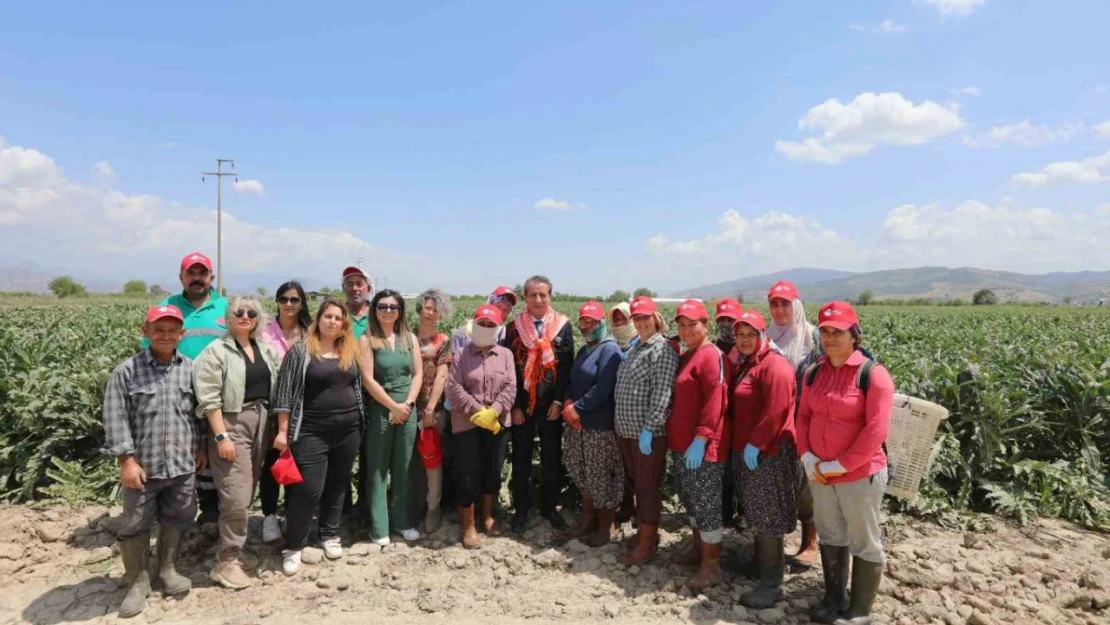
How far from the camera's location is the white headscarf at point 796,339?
445 centimetres

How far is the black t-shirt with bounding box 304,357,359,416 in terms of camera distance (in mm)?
4328

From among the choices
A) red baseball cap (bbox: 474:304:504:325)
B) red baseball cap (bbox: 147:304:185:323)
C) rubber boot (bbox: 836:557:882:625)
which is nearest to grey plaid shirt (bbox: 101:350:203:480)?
red baseball cap (bbox: 147:304:185:323)

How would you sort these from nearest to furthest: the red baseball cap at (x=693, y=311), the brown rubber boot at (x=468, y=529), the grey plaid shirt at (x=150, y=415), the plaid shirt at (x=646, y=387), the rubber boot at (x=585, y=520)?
the grey plaid shirt at (x=150, y=415) → the red baseball cap at (x=693, y=311) → the plaid shirt at (x=646, y=387) → the brown rubber boot at (x=468, y=529) → the rubber boot at (x=585, y=520)

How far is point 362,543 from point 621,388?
→ 2525 mm

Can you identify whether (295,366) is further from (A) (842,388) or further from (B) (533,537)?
(A) (842,388)

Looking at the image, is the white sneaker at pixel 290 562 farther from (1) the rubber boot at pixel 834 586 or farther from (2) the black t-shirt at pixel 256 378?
(1) the rubber boot at pixel 834 586

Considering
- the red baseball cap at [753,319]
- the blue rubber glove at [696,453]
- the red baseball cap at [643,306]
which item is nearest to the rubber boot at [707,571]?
the blue rubber glove at [696,453]

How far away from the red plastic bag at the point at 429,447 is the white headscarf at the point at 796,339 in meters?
2.90

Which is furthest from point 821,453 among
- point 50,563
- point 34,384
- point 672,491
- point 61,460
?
→ point 34,384

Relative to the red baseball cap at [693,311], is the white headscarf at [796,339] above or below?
below

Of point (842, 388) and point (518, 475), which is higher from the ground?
point (842, 388)

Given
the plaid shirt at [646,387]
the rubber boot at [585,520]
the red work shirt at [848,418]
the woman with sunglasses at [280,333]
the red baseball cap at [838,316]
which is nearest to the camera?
the red work shirt at [848,418]

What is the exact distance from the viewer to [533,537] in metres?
4.96

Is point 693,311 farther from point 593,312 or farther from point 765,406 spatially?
point 593,312
